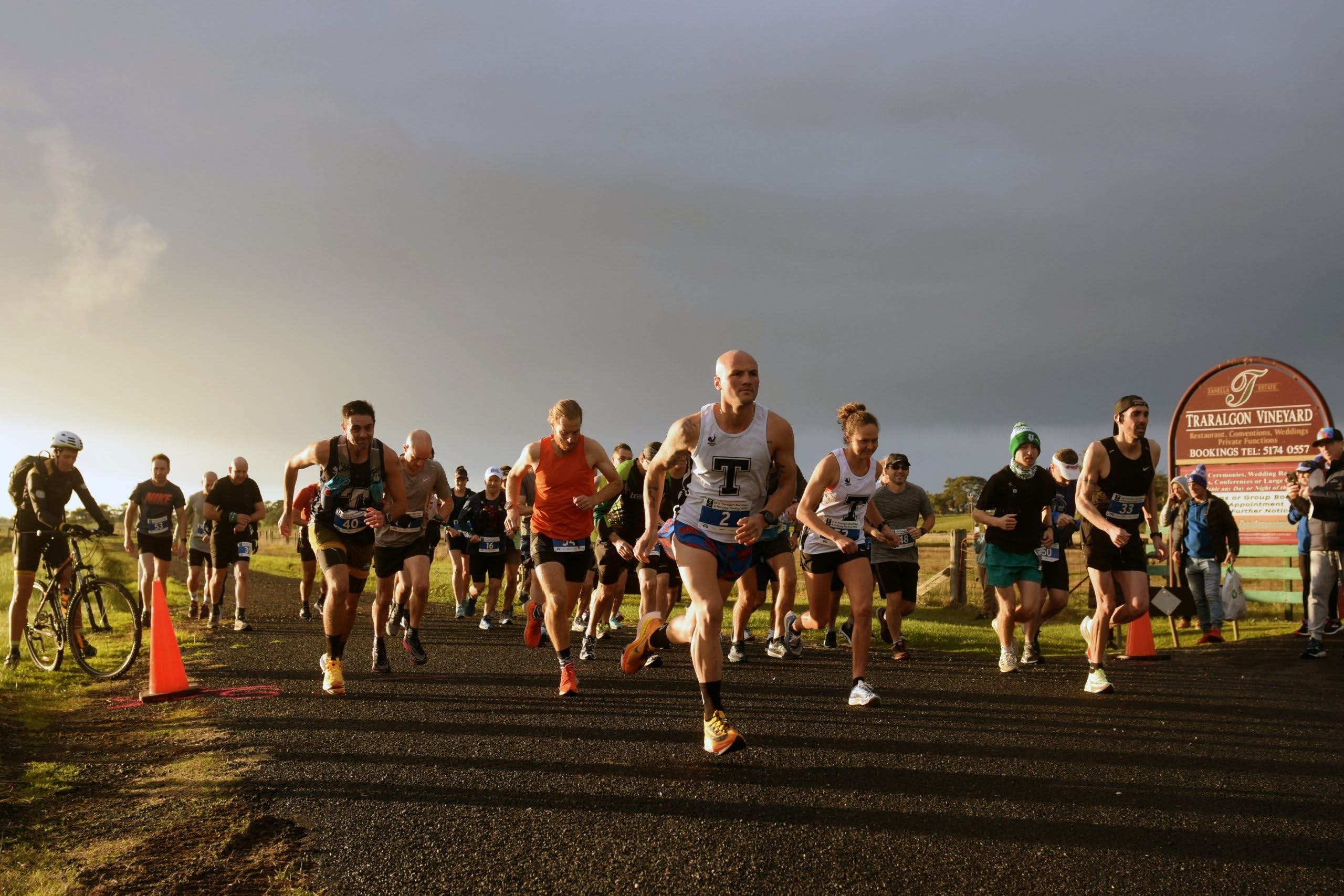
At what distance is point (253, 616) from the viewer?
1622cm

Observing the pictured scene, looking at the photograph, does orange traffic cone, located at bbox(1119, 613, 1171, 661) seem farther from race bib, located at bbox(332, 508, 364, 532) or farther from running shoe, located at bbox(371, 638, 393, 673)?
race bib, located at bbox(332, 508, 364, 532)

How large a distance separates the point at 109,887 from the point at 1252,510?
54.2ft

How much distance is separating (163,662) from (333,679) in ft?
4.73

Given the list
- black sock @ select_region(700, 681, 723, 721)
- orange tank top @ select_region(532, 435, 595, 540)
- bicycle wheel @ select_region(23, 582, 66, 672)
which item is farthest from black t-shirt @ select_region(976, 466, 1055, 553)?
bicycle wheel @ select_region(23, 582, 66, 672)

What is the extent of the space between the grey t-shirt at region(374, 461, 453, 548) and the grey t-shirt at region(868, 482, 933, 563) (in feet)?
15.6

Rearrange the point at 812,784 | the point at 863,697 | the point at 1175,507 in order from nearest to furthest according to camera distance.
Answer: the point at 812,784 < the point at 863,697 < the point at 1175,507

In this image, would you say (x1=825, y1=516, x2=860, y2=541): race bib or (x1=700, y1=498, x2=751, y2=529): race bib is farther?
(x1=825, y1=516, x2=860, y2=541): race bib

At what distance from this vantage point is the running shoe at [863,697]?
24.6 feet

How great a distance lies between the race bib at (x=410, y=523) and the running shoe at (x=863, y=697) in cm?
481

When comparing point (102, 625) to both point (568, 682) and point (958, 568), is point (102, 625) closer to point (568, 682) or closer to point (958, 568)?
point (568, 682)

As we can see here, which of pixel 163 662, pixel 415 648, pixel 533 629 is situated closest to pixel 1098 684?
pixel 533 629

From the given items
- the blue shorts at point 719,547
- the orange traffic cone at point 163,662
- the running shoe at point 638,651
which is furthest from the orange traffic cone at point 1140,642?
the orange traffic cone at point 163,662

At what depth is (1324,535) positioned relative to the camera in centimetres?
1073

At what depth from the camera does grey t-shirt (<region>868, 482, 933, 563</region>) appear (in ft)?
36.8
